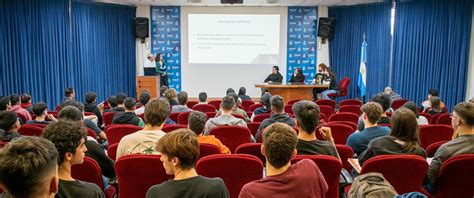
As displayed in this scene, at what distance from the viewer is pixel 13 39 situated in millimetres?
9539

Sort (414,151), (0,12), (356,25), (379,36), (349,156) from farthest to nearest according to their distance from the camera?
(356,25), (379,36), (0,12), (349,156), (414,151)

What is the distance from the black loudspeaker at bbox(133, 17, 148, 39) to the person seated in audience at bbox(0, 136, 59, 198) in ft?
39.6

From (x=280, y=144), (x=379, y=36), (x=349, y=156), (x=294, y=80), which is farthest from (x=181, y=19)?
(x=280, y=144)

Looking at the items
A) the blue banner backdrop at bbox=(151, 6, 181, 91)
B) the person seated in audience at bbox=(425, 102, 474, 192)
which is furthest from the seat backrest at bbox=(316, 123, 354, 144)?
the blue banner backdrop at bbox=(151, 6, 181, 91)

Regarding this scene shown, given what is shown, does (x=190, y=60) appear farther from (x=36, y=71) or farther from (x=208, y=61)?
(x=36, y=71)

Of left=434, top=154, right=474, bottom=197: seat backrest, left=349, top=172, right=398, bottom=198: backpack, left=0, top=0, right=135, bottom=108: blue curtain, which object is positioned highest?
left=0, top=0, right=135, bottom=108: blue curtain

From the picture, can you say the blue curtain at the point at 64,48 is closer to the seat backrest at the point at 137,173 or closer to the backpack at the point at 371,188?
the seat backrest at the point at 137,173

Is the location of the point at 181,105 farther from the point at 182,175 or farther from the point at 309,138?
the point at 182,175

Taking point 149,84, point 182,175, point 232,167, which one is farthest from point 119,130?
point 149,84

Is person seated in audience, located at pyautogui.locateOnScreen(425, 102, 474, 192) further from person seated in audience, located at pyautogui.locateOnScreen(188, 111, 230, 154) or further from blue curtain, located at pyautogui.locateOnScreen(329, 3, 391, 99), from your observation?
blue curtain, located at pyautogui.locateOnScreen(329, 3, 391, 99)

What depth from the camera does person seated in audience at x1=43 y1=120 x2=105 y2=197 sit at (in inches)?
81.4

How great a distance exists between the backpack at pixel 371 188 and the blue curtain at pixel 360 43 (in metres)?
11.3

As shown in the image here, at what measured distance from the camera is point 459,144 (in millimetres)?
3148

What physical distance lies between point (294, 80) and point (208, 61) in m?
3.08
